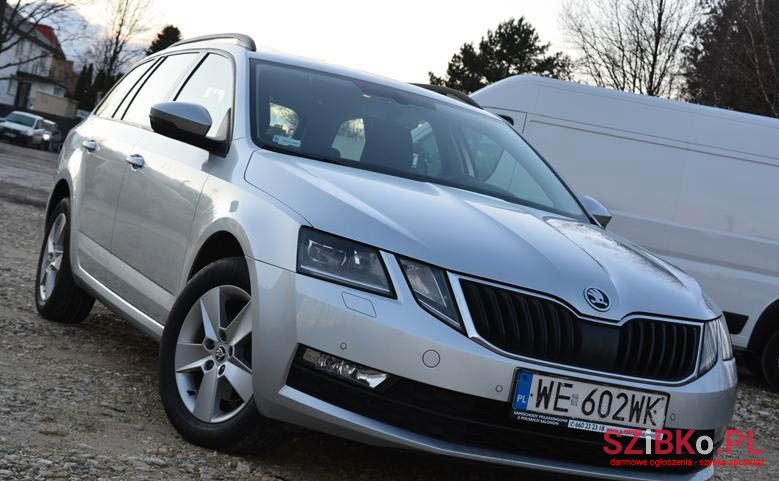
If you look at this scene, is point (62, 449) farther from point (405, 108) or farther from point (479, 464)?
point (405, 108)

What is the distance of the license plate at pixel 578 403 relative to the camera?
130 inches

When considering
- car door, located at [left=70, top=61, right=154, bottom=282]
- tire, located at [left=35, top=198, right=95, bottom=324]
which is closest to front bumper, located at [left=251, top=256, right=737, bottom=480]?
car door, located at [left=70, top=61, right=154, bottom=282]

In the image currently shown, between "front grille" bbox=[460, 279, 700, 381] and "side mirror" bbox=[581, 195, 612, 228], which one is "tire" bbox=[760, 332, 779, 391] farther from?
"front grille" bbox=[460, 279, 700, 381]

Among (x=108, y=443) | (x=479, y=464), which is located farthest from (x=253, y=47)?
(x=479, y=464)

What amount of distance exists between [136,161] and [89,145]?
100cm

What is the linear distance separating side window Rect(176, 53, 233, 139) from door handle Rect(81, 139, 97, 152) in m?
0.80

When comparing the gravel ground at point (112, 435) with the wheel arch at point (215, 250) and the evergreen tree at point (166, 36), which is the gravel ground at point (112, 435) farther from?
the evergreen tree at point (166, 36)

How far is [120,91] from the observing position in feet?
20.8

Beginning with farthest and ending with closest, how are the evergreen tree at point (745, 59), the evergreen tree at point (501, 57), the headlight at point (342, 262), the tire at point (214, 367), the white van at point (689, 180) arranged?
the evergreen tree at point (501, 57), the evergreen tree at point (745, 59), the white van at point (689, 180), the tire at point (214, 367), the headlight at point (342, 262)

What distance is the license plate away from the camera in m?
3.31

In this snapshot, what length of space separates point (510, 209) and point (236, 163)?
1085mm

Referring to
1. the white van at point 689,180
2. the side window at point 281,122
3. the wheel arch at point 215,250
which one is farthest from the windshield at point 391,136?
the white van at point 689,180

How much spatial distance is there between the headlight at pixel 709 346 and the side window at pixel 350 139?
153 centimetres

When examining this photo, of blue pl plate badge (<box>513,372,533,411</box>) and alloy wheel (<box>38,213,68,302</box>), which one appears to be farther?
alloy wheel (<box>38,213,68,302</box>)
